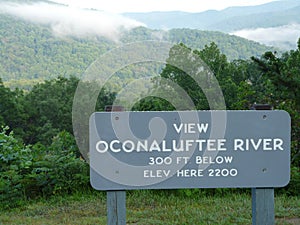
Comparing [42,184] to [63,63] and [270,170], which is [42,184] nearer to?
[270,170]

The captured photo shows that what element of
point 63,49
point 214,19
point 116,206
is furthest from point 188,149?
point 214,19

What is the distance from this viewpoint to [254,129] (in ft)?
8.02

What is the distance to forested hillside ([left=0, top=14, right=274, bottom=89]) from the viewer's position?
66.6 metres

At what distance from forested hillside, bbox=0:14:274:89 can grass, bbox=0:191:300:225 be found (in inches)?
2236

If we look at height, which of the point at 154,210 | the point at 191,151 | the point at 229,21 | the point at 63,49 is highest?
the point at 229,21

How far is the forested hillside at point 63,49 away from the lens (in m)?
66.6

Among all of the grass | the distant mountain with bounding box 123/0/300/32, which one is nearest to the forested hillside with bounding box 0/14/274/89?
the distant mountain with bounding box 123/0/300/32

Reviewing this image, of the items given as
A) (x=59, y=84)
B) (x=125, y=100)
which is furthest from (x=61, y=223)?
(x=59, y=84)

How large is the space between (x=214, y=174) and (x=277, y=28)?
118563 mm

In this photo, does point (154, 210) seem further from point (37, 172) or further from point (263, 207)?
point (263, 207)

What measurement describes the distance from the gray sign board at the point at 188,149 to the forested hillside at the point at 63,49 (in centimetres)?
5857

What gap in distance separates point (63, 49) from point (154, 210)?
78.4 meters

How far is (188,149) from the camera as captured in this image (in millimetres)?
2420

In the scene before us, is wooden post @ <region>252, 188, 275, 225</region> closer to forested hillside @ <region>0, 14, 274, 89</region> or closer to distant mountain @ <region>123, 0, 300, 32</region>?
forested hillside @ <region>0, 14, 274, 89</region>
